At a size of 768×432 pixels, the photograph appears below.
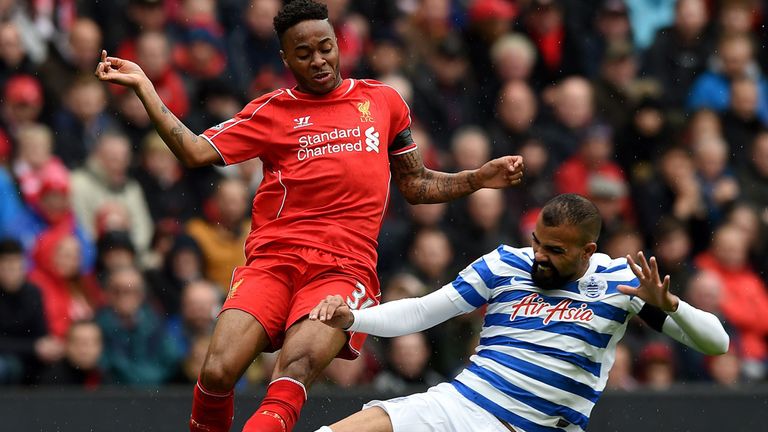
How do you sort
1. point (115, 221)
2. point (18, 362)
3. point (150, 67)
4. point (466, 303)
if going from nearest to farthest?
point (466, 303) → point (18, 362) → point (115, 221) → point (150, 67)

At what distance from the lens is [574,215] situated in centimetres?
700

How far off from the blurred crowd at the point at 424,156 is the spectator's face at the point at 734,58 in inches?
0.9

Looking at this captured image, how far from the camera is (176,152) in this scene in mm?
7520

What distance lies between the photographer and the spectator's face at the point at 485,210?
11.9 meters

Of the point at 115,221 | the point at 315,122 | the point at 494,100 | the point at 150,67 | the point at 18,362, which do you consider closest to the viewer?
the point at 315,122

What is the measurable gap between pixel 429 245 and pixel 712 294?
2405 millimetres

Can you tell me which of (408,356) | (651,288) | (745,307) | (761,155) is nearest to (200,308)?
(408,356)

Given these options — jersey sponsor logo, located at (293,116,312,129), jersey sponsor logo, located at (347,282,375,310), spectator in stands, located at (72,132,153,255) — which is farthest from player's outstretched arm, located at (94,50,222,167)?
spectator in stands, located at (72,132,153,255)

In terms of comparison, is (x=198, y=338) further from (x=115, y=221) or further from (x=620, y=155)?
(x=620, y=155)

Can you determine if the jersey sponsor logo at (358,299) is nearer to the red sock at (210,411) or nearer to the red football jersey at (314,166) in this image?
the red football jersey at (314,166)

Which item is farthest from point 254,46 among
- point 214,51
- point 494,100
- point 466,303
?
point 466,303

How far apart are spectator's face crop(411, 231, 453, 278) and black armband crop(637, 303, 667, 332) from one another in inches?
174

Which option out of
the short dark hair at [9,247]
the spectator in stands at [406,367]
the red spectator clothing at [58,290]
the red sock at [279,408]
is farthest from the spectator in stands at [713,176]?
the red sock at [279,408]

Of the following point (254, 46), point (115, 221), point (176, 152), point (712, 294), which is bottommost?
point (712, 294)
